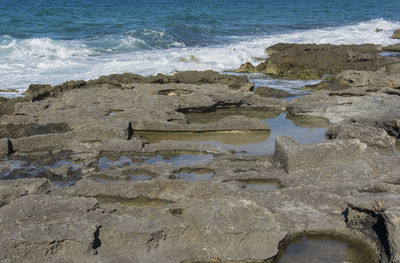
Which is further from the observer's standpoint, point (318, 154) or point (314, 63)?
point (314, 63)

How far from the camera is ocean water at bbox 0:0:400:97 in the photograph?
1346 cm

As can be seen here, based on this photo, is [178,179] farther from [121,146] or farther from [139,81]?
[139,81]

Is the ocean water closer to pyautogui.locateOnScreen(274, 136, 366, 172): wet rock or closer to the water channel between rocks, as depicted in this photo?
the water channel between rocks

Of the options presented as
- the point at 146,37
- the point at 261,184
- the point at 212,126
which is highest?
the point at 146,37

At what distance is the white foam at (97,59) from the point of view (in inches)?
490

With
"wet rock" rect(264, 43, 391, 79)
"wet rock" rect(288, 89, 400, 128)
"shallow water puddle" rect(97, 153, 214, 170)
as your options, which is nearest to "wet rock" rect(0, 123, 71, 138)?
"shallow water puddle" rect(97, 153, 214, 170)

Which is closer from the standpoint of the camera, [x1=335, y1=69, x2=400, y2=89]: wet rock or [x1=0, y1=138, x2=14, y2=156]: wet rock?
[x1=0, y1=138, x2=14, y2=156]: wet rock

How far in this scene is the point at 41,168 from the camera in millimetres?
5465

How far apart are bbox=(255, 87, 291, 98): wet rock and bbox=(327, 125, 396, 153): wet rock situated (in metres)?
3.20

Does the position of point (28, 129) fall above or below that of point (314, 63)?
below

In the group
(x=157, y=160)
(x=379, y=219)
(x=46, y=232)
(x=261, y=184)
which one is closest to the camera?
(x=46, y=232)

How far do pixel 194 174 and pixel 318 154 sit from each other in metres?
1.36

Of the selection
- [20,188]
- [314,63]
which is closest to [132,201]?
[20,188]

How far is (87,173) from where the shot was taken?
17.2 feet
